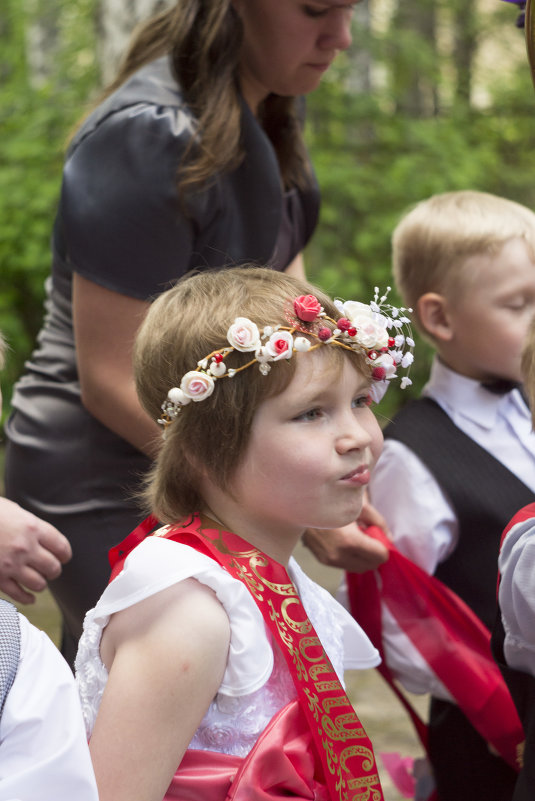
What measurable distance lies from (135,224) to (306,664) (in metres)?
0.98

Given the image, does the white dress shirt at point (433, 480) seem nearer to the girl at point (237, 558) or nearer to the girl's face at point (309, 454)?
the girl at point (237, 558)

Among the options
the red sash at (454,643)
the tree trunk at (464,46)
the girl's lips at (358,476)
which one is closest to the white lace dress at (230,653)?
the girl's lips at (358,476)

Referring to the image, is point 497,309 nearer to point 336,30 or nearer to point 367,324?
point 336,30

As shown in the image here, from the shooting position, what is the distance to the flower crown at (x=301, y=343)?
5.51 ft

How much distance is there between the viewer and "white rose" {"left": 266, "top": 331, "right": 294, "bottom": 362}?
1.67 metres

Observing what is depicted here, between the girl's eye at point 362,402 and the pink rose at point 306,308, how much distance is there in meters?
0.17

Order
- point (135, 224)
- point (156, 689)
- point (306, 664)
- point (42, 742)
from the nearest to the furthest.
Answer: point (42, 742) → point (156, 689) → point (306, 664) → point (135, 224)

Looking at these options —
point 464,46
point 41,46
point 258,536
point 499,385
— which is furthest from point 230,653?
point 464,46

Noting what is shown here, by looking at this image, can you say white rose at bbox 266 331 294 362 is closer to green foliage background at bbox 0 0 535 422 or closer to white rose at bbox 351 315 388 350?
white rose at bbox 351 315 388 350

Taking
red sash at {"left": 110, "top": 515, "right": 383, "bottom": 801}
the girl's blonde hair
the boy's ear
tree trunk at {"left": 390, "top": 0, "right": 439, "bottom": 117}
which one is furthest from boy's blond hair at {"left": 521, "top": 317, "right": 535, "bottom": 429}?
tree trunk at {"left": 390, "top": 0, "right": 439, "bottom": 117}

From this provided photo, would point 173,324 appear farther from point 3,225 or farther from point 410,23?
point 410,23

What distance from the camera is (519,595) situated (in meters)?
1.95

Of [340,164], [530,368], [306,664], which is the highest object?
[530,368]

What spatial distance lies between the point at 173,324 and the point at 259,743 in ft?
2.29
